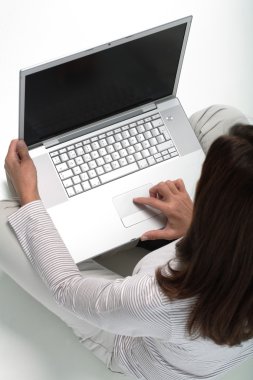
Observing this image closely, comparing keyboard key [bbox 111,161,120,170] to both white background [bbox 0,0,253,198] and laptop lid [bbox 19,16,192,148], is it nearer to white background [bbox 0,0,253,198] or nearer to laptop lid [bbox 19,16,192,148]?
laptop lid [bbox 19,16,192,148]

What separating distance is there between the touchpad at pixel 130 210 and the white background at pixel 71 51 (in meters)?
0.38

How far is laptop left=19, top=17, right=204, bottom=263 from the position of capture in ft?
3.97

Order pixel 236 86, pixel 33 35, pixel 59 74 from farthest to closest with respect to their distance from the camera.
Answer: pixel 236 86, pixel 33 35, pixel 59 74

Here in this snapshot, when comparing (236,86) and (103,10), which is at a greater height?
(103,10)

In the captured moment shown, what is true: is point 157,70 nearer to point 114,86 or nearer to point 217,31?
point 114,86

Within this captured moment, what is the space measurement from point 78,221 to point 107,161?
0.47ft

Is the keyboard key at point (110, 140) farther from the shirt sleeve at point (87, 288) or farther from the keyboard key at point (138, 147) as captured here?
the shirt sleeve at point (87, 288)

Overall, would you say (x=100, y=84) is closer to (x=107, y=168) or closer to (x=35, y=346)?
(x=107, y=168)

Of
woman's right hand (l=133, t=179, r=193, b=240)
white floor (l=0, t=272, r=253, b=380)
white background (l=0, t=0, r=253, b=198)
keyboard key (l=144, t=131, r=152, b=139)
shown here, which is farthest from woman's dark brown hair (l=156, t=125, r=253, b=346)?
white background (l=0, t=0, r=253, b=198)

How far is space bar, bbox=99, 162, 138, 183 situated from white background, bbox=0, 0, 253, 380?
1.19ft

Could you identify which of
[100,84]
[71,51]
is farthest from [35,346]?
[71,51]

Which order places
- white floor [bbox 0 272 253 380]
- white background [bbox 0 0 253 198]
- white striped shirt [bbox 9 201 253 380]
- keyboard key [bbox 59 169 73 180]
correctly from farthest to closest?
white background [bbox 0 0 253 198]
white floor [bbox 0 272 253 380]
keyboard key [bbox 59 169 73 180]
white striped shirt [bbox 9 201 253 380]

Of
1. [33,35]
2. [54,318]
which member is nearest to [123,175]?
[54,318]

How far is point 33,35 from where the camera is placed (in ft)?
5.65
